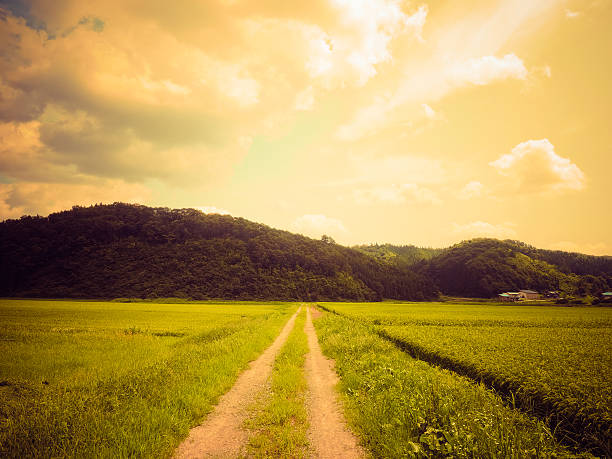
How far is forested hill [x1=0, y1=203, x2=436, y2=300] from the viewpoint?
9062 centimetres

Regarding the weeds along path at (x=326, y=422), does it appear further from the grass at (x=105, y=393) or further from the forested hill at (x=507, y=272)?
the forested hill at (x=507, y=272)

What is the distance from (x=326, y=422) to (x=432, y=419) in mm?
2629

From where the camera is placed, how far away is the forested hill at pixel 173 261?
9062 centimetres

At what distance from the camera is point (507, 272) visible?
13512 cm

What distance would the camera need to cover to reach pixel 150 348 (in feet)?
52.8

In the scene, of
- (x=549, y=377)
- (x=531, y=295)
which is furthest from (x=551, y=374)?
(x=531, y=295)

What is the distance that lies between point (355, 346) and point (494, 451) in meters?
9.89

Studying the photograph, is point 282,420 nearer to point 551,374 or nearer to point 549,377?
point 549,377

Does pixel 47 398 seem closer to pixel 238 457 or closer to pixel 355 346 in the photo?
pixel 238 457

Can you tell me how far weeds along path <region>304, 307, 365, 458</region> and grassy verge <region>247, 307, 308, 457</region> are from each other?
240 millimetres

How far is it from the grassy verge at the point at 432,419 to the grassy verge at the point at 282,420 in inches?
56.3


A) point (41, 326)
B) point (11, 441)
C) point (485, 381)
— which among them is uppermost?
point (11, 441)

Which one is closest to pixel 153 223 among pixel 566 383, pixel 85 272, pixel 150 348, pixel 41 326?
pixel 85 272

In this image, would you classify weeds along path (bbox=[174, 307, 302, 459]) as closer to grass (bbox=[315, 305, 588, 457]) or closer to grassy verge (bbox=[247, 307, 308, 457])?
grassy verge (bbox=[247, 307, 308, 457])
